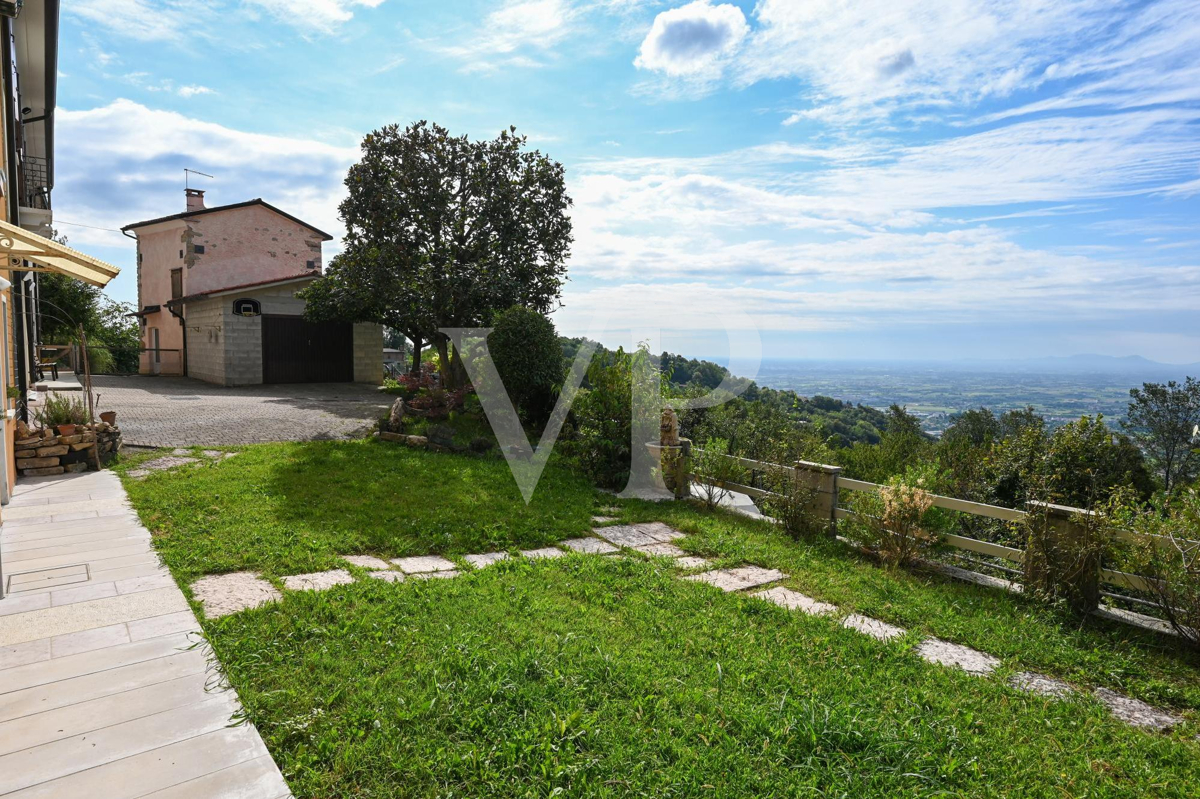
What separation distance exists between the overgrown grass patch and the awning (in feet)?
10.5

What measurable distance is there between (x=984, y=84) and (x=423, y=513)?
30.3 feet

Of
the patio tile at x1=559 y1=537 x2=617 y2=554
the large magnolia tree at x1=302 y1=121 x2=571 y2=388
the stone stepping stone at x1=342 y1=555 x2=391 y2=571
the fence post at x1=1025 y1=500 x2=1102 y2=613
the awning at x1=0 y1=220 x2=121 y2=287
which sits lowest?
the patio tile at x1=559 y1=537 x2=617 y2=554

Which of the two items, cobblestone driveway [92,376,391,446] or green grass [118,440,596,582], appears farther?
cobblestone driveway [92,376,391,446]

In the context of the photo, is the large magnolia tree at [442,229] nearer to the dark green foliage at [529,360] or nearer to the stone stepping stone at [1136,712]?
the dark green foliage at [529,360]

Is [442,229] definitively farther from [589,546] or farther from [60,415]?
[589,546]

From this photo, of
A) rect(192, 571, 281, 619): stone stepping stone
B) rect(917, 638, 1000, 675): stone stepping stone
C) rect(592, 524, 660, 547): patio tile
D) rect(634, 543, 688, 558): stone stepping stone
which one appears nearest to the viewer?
rect(917, 638, 1000, 675): stone stepping stone

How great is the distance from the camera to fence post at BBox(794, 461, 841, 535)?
19.8 feet

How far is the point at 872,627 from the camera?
402cm

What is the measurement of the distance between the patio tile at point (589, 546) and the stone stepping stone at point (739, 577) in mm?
968

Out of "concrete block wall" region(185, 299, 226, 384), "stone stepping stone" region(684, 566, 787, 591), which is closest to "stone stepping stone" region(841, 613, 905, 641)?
"stone stepping stone" region(684, 566, 787, 591)

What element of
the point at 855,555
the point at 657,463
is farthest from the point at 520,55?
the point at 855,555

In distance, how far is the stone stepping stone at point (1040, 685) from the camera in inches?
127

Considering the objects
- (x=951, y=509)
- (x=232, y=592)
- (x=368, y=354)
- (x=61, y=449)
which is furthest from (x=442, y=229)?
(x=951, y=509)

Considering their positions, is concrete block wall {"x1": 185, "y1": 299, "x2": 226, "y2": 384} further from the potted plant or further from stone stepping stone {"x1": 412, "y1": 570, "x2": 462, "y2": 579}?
stone stepping stone {"x1": 412, "y1": 570, "x2": 462, "y2": 579}
